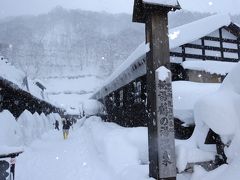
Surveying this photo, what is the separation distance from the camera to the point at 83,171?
961cm

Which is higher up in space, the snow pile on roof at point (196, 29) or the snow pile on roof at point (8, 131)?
the snow pile on roof at point (196, 29)

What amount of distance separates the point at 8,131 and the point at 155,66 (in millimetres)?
11056

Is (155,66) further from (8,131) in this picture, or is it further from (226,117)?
(8,131)

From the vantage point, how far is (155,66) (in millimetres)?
6637

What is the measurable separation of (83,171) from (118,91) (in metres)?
12.2

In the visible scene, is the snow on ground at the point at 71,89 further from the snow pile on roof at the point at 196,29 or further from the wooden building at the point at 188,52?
the snow pile on roof at the point at 196,29

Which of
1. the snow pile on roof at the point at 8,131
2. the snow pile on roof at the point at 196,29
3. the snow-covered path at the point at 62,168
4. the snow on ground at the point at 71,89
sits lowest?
the snow-covered path at the point at 62,168

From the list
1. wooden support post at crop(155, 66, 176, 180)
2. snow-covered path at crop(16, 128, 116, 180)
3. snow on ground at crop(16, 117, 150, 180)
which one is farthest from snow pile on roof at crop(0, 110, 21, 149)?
wooden support post at crop(155, 66, 176, 180)

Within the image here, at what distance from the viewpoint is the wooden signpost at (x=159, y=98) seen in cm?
637

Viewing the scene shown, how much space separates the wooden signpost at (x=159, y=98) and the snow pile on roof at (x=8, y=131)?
957 cm

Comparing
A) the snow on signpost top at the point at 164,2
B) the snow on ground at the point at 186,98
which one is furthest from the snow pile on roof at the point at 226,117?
the snow on ground at the point at 186,98

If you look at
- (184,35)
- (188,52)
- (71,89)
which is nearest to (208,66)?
(188,52)

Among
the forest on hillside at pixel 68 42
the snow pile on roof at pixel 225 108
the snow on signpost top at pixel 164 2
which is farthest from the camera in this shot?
the forest on hillside at pixel 68 42

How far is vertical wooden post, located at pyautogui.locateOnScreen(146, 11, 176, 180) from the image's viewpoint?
6.45 meters
